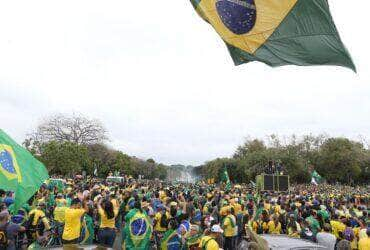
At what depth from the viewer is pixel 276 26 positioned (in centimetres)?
550

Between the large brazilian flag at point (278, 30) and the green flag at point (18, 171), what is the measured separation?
5.12 metres

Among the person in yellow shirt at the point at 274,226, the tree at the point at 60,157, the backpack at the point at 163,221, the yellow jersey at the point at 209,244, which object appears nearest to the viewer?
the yellow jersey at the point at 209,244

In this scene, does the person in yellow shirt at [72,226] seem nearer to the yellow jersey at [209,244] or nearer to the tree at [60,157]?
the yellow jersey at [209,244]

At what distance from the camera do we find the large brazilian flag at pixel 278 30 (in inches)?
206

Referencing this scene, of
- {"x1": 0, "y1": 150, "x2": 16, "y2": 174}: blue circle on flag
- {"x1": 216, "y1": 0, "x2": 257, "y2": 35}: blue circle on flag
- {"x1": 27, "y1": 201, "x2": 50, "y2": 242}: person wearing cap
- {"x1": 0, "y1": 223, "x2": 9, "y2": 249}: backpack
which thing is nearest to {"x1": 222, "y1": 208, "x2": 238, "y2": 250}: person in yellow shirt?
{"x1": 27, "y1": 201, "x2": 50, "y2": 242}: person wearing cap

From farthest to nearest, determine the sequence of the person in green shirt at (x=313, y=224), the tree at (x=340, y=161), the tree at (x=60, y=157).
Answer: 1. the tree at (x=340, y=161)
2. the tree at (x=60, y=157)
3. the person in green shirt at (x=313, y=224)

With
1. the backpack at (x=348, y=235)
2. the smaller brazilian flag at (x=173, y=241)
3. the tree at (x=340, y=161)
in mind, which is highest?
the tree at (x=340, y=161)

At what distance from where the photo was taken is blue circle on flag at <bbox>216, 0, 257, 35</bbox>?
216 inches

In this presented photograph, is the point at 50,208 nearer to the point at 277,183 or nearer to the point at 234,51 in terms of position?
the point at 234,51

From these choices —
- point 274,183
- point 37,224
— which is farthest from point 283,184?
point 37,224

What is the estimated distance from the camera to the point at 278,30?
18.1ft

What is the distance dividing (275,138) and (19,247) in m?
72.4

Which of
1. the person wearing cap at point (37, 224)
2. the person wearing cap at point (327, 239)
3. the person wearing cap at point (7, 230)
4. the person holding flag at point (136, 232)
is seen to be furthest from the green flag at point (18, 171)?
the person wearing cap at point (327, 239)

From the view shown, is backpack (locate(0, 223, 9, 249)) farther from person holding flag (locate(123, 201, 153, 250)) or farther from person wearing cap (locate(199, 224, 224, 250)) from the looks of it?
person wearing cap (locate(199, 224, 224, 250))
